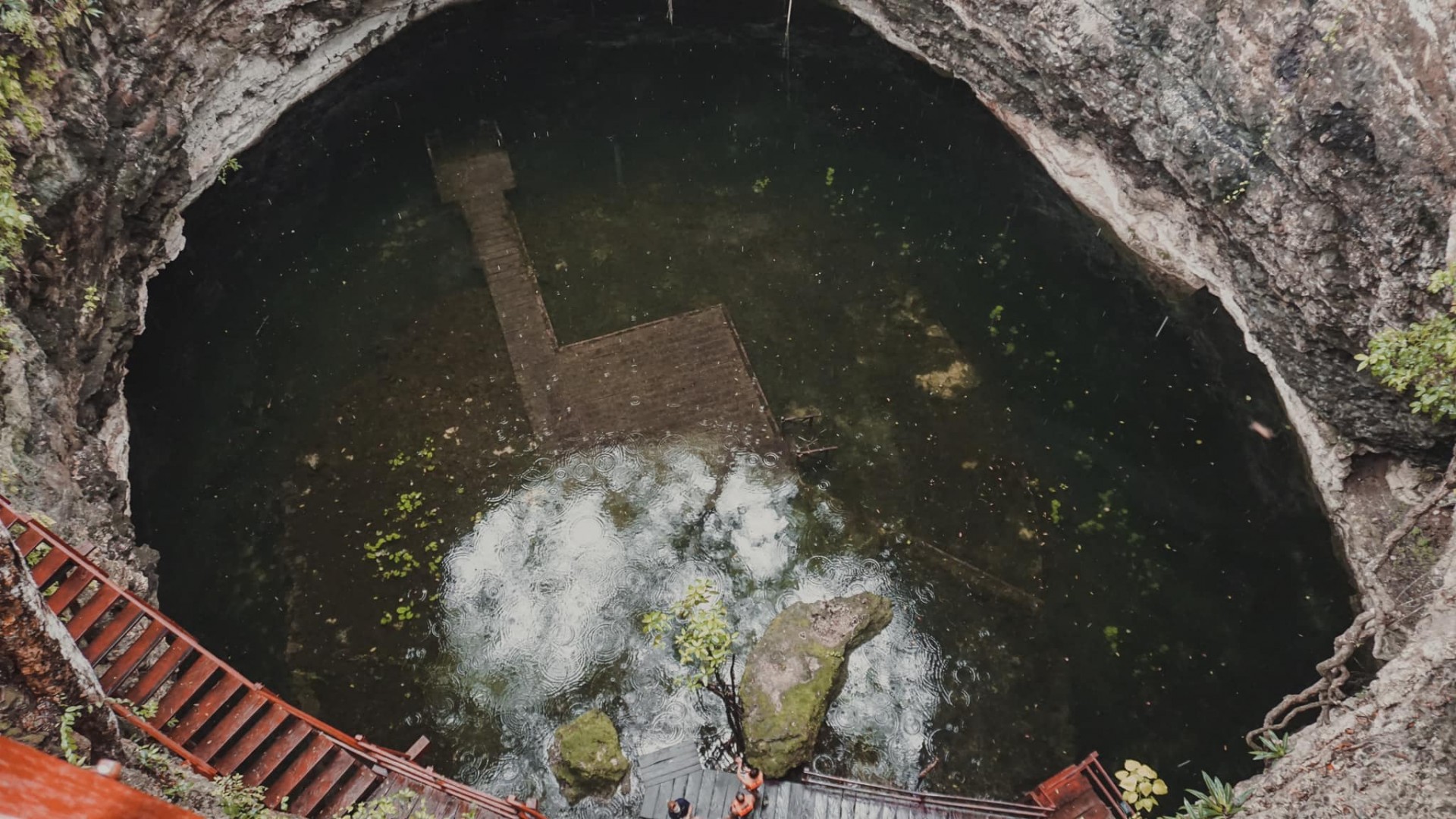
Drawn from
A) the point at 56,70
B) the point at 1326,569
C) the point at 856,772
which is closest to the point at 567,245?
the point at 56,70

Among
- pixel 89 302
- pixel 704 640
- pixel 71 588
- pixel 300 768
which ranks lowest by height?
pixel 704 640

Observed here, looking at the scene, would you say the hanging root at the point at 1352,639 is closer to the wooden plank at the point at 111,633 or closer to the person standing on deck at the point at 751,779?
the person standing on deck at the point at 751,779

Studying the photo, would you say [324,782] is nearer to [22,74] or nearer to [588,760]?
[588,760]

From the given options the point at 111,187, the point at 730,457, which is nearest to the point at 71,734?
the point at 730,457

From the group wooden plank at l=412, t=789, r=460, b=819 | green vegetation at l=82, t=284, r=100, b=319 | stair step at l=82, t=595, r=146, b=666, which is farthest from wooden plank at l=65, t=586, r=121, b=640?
green vegetation at l=82, t=284, r=100, b=319

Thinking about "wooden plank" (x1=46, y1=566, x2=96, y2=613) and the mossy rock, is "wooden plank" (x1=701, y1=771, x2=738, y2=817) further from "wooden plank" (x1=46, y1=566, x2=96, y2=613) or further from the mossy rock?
"wooden plank" (x1=46, y1=566, x2=96, y2=613)

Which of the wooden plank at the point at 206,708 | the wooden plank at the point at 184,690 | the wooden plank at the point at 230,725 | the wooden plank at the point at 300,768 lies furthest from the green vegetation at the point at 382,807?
the wooden plank at the point at 184,690

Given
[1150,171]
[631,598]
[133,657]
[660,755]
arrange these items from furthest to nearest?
[1150,171] < [631,598] < [660,755] < [133,657]
